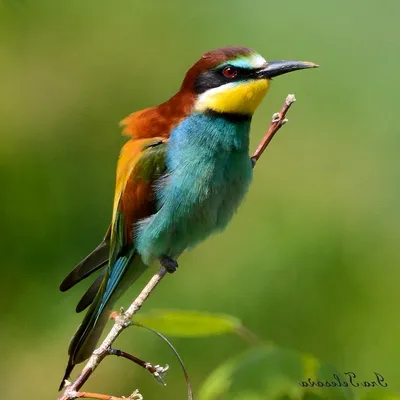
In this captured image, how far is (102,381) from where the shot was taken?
3297 mm

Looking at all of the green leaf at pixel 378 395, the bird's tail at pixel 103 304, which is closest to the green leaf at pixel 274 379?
the green leaf at pixel 378 395

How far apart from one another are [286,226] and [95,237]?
0.82m

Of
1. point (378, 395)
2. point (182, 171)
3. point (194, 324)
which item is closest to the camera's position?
point (378, 395)

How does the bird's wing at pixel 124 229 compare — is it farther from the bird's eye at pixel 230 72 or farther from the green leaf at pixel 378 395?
the green leaf at pixel 378 395

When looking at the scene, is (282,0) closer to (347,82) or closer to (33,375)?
(347,82)

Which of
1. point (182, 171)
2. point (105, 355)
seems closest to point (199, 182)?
point (182, 171)

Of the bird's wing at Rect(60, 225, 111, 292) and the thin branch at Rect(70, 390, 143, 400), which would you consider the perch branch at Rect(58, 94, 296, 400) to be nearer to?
the thin branch at Rect(70, 390, 143, 400)

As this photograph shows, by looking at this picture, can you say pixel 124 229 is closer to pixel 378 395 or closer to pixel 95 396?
pixel 95 396

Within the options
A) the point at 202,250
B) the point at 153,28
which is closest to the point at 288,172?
the point at 202,250

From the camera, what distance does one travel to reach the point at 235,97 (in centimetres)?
227

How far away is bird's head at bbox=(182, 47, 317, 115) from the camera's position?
2250 millimetres

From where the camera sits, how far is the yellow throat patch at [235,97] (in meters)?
2.25

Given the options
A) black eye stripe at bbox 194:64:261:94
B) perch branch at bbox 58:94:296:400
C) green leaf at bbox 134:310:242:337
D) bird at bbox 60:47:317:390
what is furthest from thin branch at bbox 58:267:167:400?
black eye stripe at bbox 194:64:261:94

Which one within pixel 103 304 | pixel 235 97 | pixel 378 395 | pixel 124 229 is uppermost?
pixel 235 97
